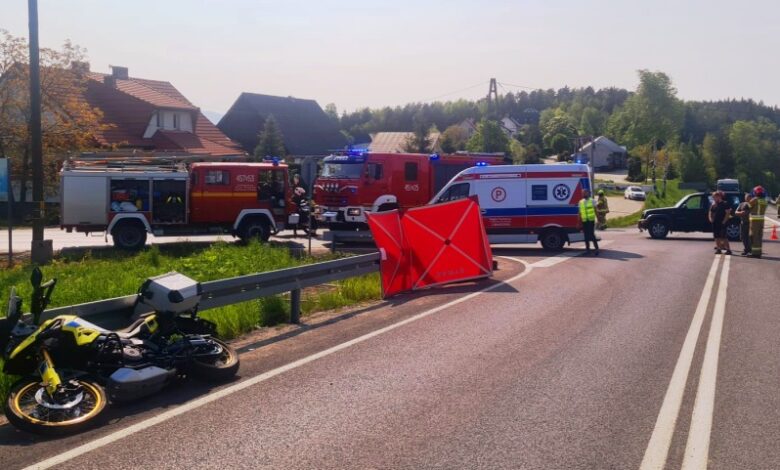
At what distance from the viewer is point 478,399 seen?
7.14 metres

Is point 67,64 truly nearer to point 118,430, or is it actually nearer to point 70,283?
point 70,283

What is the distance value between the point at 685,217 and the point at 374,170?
38.1ft

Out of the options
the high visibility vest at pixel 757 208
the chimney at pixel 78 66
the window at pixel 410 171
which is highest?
the chimney at pixel 78 66

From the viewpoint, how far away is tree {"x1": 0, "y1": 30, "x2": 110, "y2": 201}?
37281mm

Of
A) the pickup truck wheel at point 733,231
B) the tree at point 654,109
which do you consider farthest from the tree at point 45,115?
the tree at point 654,109

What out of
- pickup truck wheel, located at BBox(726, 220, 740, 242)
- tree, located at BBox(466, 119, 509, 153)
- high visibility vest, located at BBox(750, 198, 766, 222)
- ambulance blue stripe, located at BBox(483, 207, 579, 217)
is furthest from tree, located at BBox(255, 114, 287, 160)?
high visibility vest, located at BBox(750, 198, 766, 222)

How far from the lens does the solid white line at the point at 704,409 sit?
18.7 feet

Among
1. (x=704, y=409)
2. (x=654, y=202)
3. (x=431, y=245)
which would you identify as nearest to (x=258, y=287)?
(x=431, y=245)

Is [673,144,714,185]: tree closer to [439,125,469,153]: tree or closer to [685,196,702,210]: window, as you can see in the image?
[439,125,469,153]: tree

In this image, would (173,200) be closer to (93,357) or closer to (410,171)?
(410,171)

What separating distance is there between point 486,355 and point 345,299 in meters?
4.78

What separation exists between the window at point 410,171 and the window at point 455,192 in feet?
8.63

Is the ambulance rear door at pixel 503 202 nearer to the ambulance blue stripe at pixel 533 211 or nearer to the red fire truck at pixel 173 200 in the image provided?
the ambulance blue stripe at pixel 533 211

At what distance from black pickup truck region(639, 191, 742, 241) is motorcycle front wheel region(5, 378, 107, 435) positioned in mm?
25843
